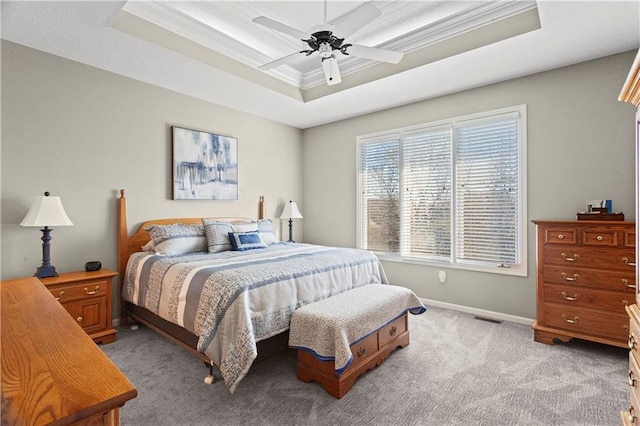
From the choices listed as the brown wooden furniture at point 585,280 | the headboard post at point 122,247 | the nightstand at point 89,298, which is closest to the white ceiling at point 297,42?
the headboard post at point 122,247

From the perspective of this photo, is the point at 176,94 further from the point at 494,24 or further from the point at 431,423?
the point at 431,423

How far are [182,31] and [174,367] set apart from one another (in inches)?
113

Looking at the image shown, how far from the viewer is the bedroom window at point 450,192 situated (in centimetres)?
350

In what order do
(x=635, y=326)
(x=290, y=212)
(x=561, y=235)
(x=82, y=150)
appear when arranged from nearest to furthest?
(x=635, y=326) → (x=561, y=235) → (x=82, y=150) → (x=290, y=212)

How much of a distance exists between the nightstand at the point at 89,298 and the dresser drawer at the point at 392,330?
7.79 feet

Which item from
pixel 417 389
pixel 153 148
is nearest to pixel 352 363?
pixel 417 389

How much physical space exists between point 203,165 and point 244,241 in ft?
3.96

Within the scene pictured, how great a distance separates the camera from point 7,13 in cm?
238

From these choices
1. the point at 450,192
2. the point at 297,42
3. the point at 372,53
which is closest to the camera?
the point at 372,53

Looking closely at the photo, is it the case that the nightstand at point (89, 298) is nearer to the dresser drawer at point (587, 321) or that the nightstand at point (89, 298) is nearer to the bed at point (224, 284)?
the bed at point (224, 284)

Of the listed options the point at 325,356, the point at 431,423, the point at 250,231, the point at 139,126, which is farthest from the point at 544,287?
the point at 139,126

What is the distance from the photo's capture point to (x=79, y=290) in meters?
2.77

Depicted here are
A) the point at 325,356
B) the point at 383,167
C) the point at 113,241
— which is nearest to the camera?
the point at 325,356

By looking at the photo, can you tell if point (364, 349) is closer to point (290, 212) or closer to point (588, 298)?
point (588, 298)
